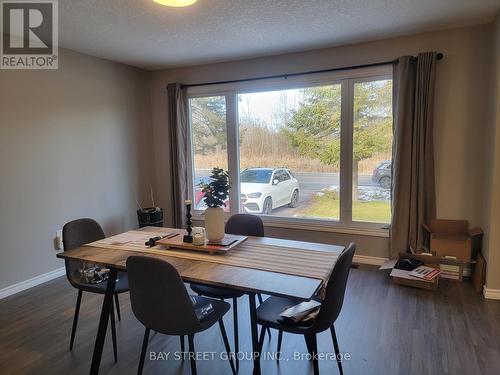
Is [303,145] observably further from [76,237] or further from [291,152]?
[76,237]

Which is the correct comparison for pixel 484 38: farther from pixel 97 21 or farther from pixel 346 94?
pixel 97 21

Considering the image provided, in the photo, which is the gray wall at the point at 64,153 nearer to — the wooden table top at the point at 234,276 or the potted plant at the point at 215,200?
the wooden table top at the point at 234,276

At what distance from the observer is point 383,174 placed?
3693 mm

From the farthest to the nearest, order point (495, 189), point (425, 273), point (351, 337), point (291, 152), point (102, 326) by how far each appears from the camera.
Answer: point (291, 152)
point (425, 273)
point (495, 189)
point (351, 337)
point (102, 326)

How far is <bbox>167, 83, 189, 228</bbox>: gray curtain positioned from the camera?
454 cm

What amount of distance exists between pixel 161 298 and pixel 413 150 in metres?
2.85

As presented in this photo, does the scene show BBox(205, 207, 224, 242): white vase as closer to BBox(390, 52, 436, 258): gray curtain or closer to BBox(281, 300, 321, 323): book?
BBox(281, 300, 321, 323): book

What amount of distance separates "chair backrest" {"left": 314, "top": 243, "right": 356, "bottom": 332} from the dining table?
0.17 feet

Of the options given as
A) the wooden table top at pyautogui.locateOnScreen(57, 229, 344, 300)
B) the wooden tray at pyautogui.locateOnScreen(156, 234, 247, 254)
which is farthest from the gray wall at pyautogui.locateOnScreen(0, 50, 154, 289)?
the wooden tray at pyautogui.locateOnScreen(156, 234, 247, 254)

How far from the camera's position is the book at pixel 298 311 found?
1.75 meters

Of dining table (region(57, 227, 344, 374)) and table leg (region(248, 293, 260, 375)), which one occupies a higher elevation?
dining table (region(57, 227, 344, 374))

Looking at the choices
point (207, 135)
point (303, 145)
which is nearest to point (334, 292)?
point (303, 145)

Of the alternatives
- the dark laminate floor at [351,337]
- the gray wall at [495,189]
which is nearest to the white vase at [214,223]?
the dark laminate floor at [351,337]

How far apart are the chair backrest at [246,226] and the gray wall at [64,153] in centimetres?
209
